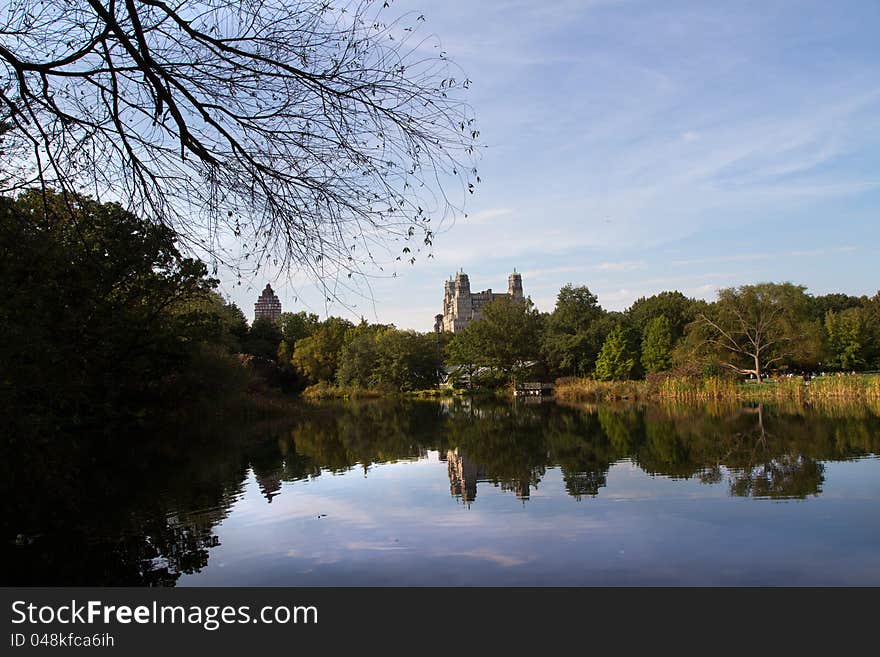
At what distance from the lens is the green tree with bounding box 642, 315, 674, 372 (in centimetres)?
4253

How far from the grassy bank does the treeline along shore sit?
0.31ft

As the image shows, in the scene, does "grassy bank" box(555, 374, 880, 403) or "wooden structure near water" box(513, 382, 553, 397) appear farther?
"wooden structure near water" box(513, 382, 553, 397)

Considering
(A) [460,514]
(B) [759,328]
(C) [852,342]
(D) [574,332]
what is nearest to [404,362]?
(D) [574,332]

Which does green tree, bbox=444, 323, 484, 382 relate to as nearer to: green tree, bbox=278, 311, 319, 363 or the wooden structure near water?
the wooden structure near water

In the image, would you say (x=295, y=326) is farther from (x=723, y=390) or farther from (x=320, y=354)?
(x=723, y=390)

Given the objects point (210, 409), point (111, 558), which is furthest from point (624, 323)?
point (111, 558)

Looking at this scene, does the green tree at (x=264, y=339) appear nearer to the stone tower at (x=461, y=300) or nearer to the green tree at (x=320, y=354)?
the green tree at (x=320, y=354)

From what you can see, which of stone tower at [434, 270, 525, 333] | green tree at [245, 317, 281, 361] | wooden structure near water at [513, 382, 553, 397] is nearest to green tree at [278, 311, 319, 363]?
green tree at [245, 317, 281, 361]

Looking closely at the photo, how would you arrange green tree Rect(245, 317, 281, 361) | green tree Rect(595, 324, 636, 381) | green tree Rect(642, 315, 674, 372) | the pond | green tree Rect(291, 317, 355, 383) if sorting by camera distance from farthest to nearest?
green tree Rect(291, 317, 355, 383) < green tree Rect(245, 317, 281, 361) < green tree Rect(595, 324, 636, 381) < green tree Rect(642, 315, 674, 372) < the pond

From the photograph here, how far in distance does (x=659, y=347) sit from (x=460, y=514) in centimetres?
3709

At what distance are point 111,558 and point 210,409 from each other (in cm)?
1938

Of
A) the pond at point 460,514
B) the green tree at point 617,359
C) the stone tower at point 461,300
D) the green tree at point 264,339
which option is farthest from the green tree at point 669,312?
the stone tower at point 461,300
